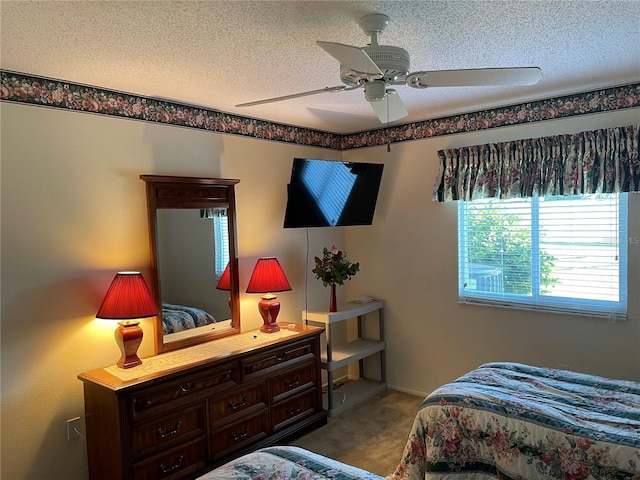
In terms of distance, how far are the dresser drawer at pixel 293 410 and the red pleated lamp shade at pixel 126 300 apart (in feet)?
4.13

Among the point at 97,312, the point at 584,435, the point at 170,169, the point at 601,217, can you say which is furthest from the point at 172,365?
the point at 601,217

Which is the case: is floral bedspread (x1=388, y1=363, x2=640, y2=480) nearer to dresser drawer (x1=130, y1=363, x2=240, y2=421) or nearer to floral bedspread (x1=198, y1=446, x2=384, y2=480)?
floral bedspread (x1=198, y1=446, x2=384, y2=480)

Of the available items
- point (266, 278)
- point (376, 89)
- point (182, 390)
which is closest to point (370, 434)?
point (266, 278)

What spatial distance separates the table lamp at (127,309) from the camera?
2674 mm

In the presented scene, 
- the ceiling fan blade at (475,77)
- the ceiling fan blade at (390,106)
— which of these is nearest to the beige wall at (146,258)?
the ceiling fan blade at (390,106)

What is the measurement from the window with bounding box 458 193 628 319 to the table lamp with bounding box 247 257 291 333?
1609mm

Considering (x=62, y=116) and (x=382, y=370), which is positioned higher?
(x=62, y=116)

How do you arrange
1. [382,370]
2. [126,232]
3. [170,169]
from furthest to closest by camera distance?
[382,370] < [170,169] < [126,232]

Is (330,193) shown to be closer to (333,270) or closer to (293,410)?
(333,270)

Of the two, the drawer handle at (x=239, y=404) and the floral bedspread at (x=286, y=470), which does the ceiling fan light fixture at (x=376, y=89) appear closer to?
the floral bedspread at (x=286, y=470)

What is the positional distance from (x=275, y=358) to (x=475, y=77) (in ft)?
7.65

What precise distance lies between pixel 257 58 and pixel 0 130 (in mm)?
1447

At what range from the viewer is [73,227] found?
2.78 m

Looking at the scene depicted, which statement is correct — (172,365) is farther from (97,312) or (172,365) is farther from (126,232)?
(126,232)
